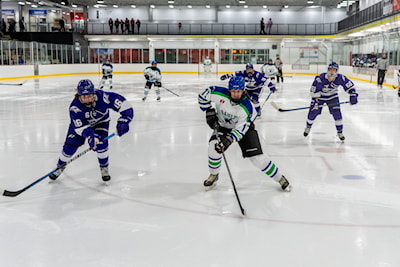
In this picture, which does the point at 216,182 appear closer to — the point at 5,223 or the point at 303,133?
the point at 5,223

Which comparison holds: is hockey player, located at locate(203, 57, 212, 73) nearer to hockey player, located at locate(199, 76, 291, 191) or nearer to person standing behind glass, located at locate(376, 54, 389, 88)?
person standing behind glass, located at locate(376, 54, 389, 88)

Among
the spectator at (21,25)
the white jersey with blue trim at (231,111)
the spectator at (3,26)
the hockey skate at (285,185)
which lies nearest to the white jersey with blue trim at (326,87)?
the hockey skate at (285,185)

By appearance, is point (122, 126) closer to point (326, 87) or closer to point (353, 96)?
point (326, 87)

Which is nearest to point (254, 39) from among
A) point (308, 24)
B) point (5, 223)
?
point (308, 24)

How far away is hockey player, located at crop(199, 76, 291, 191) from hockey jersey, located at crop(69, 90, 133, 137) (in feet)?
2.34

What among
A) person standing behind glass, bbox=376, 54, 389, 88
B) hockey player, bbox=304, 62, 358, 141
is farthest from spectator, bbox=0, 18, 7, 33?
hockey player, bbox=304, 62, 358, 141

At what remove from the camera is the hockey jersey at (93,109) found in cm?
421

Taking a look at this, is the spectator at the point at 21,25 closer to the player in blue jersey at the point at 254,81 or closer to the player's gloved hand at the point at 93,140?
the player in blue jersey at the point at 254,81

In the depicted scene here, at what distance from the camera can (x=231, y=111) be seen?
13.3 feet

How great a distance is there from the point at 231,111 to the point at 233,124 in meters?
0.15

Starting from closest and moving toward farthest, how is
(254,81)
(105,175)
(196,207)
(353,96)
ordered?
(196,207), (105,175), (353,96), (254,81)

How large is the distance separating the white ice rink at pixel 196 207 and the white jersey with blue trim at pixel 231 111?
61 centimetres

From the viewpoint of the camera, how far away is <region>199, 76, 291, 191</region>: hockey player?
3.94 meters

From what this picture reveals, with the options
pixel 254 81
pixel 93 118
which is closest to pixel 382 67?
pixel 254 81
